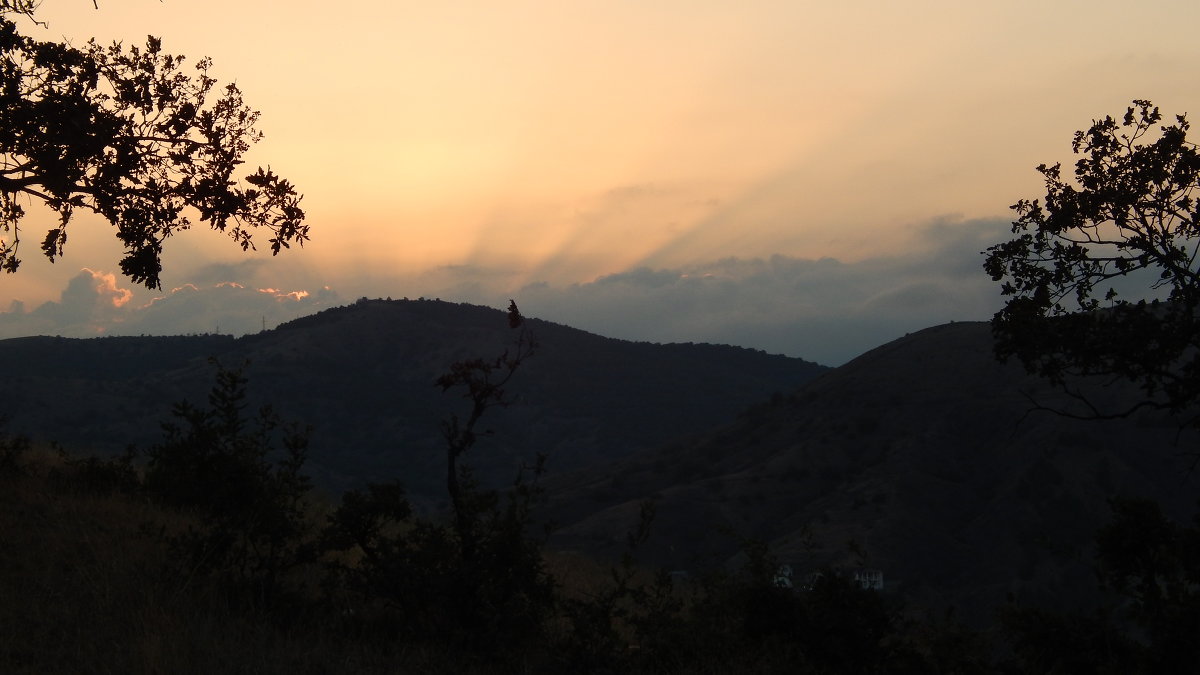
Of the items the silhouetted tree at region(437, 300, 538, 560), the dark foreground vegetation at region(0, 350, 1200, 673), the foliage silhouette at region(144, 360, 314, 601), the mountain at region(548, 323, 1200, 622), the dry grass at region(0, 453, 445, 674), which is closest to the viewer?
the dry grass at region(0, 453, 445, 674)

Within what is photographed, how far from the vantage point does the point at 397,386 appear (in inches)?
5108

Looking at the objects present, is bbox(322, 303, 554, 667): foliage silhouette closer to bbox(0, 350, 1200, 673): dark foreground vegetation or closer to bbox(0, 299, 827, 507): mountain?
bbox(0, 350, 1200, 673): dark foreground vegetation

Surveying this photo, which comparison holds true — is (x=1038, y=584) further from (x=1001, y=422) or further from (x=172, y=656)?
(x=172, y=656)

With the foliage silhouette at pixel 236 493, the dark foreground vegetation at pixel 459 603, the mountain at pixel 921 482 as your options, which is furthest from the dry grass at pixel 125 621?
the mountain at pixel 921 482

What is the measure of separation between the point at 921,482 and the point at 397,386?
248 feet

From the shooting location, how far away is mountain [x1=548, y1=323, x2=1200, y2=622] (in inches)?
2427

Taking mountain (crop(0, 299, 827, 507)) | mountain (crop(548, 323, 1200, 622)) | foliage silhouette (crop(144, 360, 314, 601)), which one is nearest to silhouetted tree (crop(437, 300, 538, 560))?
foliage silhouette (crop(144, 360, 314, 601))

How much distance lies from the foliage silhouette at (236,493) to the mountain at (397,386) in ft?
270

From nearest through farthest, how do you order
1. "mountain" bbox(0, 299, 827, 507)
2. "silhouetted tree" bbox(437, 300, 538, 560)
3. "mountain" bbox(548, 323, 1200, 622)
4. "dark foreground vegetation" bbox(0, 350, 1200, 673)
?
1. "dark foreground vegetation" bbox(0, 350, 1200, 673)
2. "silhouetted tree" bbox(437, 300, 538, 560)
3. "mountain" bbox(548, 323, 1200, 622)
4. "mountain" bbox(0, 299, 827, 507)

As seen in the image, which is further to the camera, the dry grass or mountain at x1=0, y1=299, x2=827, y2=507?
mountain at x1=0, y1=299, x2=827, y2=507

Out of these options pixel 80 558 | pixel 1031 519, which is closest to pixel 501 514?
pixel 80 558

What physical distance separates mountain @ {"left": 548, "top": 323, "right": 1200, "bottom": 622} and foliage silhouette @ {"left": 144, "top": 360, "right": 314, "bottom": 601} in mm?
47589

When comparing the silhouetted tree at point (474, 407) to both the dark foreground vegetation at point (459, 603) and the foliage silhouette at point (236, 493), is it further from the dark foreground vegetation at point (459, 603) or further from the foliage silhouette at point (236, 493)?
the foliage silhouette at point (236, 493)

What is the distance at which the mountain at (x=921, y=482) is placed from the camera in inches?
2427
